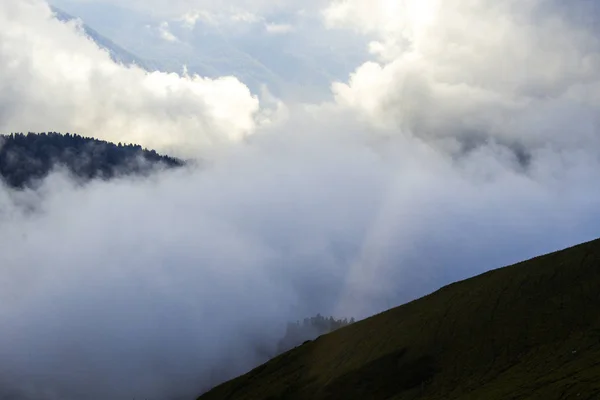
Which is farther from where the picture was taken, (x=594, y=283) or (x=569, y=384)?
(x=594, y=283)

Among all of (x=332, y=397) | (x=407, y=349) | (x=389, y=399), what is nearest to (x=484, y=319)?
(x=407, y=349)

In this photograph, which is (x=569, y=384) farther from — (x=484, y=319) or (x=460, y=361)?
(x=484, y=319)

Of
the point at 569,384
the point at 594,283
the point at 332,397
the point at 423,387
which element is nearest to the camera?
the point at 569,384

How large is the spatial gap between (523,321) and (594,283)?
26.5 m

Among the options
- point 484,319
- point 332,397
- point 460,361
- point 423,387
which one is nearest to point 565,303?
point 484,319

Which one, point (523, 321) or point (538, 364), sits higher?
point (523, 321)

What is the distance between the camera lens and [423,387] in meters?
170

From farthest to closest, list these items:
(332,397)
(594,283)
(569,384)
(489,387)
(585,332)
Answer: (332,397) → (594,283) → (585,332) → (489,387) → (569,384)

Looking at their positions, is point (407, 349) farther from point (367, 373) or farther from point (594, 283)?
point (594, 283)

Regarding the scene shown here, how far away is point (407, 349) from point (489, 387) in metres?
57.7

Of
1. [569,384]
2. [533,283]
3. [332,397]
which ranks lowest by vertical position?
[569,384]

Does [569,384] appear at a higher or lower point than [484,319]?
lower

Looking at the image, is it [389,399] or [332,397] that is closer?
[389,399]

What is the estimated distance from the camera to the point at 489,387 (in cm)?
14200
